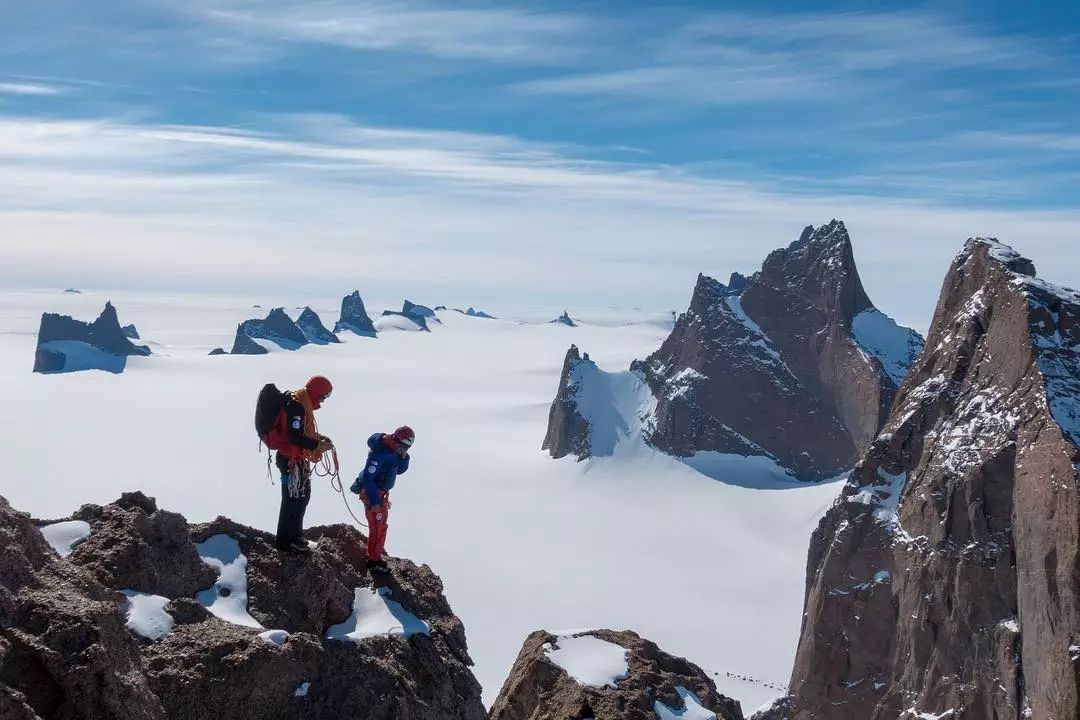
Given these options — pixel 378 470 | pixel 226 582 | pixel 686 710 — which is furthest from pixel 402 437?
pixel 686 710

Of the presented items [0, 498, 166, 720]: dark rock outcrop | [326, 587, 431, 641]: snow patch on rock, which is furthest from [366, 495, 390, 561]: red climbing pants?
[0, 498, 166, 720]: dark rock outcrop

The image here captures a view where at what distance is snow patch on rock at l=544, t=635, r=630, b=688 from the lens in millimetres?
12953

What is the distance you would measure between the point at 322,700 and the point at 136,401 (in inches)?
7323

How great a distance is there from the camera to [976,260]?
31.4 m

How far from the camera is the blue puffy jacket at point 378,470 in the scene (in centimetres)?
1309

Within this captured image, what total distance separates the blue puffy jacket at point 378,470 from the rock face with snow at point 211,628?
30.6 inches

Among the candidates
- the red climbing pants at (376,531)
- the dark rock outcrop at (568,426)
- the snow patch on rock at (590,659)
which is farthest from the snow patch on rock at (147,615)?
the dark rock outcrop at (568,426)

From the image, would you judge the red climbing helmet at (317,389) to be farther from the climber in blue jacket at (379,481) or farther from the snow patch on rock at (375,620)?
the snow patch on rock at (375,620)

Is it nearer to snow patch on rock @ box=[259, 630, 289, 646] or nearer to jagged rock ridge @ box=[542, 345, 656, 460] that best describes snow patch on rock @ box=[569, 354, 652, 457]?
jagged rock ridge @ box=[542, 345, 656, 460]

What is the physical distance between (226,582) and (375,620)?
6.13ft

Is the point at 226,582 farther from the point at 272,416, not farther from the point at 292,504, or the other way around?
the point at 272,416

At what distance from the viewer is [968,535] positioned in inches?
998

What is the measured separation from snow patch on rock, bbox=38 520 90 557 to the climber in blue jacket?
3.38 metres

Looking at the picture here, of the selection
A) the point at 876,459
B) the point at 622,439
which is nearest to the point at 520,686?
the point at 876,459
